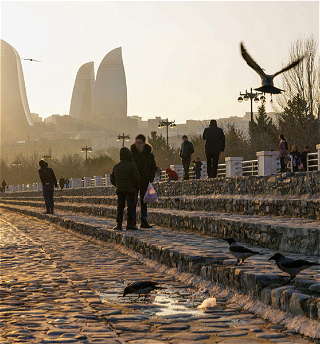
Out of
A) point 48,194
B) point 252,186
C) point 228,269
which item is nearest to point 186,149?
point 48,194

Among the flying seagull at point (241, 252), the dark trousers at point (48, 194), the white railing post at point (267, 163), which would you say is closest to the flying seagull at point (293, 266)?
the flying seagull at point (241, 252)

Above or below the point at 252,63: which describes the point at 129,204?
below

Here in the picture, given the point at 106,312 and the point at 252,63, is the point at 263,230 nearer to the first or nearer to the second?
the point at 106,312

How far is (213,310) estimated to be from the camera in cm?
619

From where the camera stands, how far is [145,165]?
13961 mm

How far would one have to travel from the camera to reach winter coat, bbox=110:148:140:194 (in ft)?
44.1

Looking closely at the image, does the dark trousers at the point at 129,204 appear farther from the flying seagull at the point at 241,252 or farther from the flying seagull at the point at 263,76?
the flying seagull at the point at 241,252

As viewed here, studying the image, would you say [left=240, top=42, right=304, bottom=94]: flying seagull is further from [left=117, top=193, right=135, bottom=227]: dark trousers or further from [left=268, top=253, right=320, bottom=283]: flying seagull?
[left=268, top=253, right=320, bottom=283]: flying seagull

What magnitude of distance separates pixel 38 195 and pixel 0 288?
48.9 meters

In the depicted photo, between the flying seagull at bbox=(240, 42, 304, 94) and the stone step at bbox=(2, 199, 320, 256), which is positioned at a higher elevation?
the flying seagull at bbox=(240, 42, 304, 94)

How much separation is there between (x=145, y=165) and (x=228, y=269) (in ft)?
23.0

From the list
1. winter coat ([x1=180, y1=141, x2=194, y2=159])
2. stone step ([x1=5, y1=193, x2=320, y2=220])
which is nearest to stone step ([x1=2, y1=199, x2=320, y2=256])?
stone step ([x1=5, y1=193, x2=320, y2=220])

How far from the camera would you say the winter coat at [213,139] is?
67.3ft

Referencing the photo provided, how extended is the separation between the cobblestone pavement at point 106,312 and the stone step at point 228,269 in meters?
0.25
